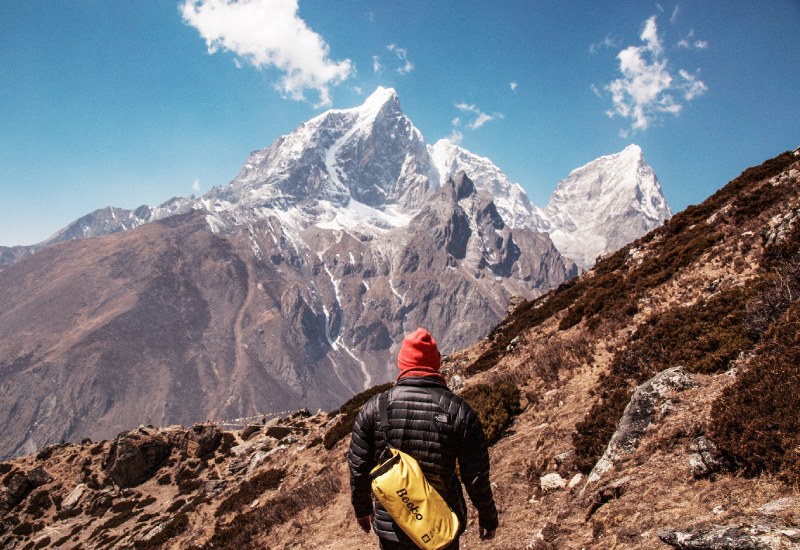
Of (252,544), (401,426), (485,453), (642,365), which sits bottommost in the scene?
(252,544)

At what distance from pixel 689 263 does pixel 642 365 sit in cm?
928

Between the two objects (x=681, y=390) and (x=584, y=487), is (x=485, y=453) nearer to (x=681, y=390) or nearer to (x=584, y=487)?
(x=584, y=487)

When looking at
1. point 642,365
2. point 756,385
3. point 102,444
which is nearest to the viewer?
point 756,385

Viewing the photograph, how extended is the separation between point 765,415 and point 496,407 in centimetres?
839

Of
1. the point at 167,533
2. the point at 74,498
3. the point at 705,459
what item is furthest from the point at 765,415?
the point at 74,498

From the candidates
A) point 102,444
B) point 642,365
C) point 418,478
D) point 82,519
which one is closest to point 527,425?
point 642,365

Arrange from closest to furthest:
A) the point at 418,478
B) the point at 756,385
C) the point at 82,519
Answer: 1. the point at 418,478
2. the point at 756,385
3. the point at 82,519

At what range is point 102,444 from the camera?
174 feet

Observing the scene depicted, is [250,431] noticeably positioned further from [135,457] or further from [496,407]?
[496,407]

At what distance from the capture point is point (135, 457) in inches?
1745

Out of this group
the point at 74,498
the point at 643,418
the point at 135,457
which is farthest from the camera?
the point at 135,457

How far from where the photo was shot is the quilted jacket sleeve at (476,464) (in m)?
5.18

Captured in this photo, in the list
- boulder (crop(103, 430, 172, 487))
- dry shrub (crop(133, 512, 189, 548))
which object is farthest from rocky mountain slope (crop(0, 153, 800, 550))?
boulder (crop(103, 430, 172, 487))

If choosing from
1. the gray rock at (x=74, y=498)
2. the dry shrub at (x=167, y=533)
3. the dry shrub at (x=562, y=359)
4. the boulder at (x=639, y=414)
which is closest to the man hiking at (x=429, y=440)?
the boulder at (x=639, y=414)
